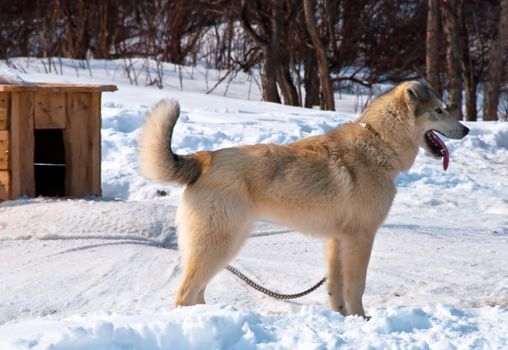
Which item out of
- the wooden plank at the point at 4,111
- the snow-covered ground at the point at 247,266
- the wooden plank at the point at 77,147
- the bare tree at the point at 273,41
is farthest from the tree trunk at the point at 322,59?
the wooden plank at the point at 4,111

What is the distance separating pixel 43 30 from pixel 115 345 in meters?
16.0

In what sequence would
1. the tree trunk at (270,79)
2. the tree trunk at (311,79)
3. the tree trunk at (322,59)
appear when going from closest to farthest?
the tree trunk at (322,59) < the tree trunk at (270,79) < the tree trunk at (311,79)

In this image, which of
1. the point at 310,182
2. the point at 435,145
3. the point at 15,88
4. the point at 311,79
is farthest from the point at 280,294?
the point at 311,79

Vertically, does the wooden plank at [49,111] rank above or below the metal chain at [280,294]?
above

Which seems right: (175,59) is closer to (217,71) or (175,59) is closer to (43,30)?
(217,71)

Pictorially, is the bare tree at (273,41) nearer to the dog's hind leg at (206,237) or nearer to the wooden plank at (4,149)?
the wooden plank at (4,149)

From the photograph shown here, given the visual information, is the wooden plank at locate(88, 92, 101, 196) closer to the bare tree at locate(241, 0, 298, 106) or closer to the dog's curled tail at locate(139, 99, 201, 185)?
the dog's curled tail at locate(139, 99, 201, 185)

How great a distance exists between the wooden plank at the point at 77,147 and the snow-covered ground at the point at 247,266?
24 centimetres

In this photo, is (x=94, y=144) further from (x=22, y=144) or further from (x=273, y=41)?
(x=273, y=41)

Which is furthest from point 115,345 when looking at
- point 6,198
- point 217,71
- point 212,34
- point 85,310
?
point 212,34

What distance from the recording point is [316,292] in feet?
16.6

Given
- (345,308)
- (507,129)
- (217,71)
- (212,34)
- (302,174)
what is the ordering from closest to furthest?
1. (302,174)
2. (345,308)
3. (507,129)
4. (217,71)
5. (212,34)

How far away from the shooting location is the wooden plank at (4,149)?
252 inches

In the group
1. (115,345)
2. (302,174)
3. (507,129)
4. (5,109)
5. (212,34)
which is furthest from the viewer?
(212,34)
